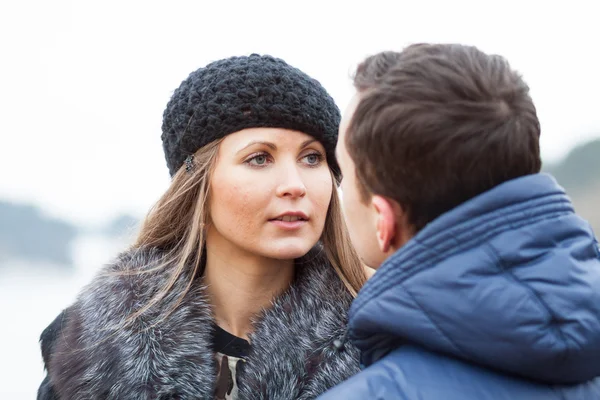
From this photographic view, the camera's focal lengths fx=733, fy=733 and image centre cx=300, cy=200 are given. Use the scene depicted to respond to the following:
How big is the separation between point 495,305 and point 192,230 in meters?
1.54

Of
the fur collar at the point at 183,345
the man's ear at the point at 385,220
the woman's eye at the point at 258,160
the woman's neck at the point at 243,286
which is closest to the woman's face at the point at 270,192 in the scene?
the woman's eye at the point at 258,160

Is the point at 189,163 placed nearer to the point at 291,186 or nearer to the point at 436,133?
the point at 291,186

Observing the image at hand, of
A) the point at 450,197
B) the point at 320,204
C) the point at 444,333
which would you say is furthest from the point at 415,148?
the point at 320,204

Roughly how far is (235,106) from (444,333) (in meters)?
1.38

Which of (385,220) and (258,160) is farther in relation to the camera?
(258,160)

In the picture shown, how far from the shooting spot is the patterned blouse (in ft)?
7.97

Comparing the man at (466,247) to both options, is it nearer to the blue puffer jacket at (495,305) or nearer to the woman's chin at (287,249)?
the blue puffer jacket at (495,305)

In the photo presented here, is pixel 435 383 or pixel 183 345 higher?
pixel 435 383

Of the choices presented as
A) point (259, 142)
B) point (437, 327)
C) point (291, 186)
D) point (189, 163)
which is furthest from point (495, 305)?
point (189, 163)

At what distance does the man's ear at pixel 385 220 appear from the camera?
1530 mm

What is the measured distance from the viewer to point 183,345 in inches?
95.5

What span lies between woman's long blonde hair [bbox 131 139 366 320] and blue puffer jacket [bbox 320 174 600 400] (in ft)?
3.90

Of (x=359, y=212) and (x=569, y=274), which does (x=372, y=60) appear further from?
(x=569, y=274)

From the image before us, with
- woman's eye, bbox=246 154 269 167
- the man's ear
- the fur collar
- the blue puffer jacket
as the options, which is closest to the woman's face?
woman's eye, bbox=246 154 269 167
